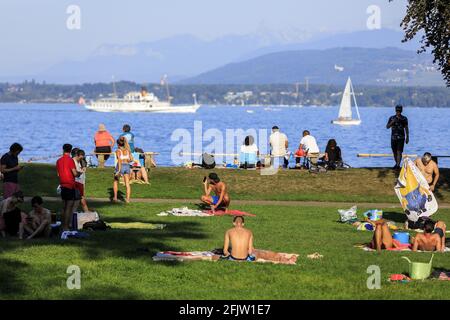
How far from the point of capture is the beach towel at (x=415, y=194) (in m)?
24.0

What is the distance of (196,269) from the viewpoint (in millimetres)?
17000

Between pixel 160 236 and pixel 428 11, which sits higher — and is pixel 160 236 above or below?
below

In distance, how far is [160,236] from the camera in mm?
21297

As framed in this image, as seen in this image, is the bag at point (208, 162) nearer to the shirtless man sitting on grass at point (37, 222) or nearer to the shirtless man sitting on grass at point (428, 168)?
the shirtless man sitting on grass at point (428, 168)

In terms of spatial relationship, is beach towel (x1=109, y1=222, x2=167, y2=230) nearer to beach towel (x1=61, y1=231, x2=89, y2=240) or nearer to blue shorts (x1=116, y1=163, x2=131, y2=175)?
beach towel (x1=61, y1=231, x2=89, y2=240)

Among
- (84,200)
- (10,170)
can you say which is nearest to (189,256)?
(10,170)

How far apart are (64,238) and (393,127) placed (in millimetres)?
Answer: 15837

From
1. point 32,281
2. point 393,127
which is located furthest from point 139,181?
point 32,281

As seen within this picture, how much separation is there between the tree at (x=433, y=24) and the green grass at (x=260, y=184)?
160 inches

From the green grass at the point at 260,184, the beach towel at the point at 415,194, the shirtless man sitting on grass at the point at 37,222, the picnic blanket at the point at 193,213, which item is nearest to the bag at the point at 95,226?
the shirtless man sitting on grass at the point at 37,222

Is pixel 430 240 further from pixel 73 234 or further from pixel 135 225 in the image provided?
pixel 73 234

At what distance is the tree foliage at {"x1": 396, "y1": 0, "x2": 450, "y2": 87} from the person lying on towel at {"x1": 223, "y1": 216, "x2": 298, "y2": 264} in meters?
13.4
